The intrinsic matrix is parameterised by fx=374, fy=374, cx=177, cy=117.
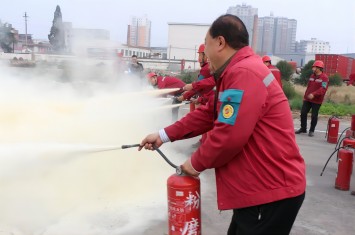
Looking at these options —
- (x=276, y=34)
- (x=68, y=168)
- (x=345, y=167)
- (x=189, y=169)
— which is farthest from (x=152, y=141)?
(x=276, y=34)

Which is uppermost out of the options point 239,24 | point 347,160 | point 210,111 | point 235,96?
point 239,24

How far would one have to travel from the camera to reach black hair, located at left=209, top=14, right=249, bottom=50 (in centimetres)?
194

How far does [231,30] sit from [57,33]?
22.2 feet

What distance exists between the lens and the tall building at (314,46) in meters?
79.7

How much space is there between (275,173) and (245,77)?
1.65ft

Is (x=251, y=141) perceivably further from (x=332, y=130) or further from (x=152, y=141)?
(x=332, y=130)

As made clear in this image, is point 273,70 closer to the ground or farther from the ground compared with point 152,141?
farther from the ground

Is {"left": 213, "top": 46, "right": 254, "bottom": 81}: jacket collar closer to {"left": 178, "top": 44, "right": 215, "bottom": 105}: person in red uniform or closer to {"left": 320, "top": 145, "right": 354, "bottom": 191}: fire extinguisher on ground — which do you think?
{"left": 320, "top": 145, "right": 354, "bottom": 191}: fire extinguisher on ground

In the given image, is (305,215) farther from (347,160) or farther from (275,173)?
(275,173)

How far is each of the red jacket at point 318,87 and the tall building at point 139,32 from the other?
14.9ft

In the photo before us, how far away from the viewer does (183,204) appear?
2279 mm

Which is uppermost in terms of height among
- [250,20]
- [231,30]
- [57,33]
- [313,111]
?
[250,20]

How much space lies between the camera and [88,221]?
3688 mm

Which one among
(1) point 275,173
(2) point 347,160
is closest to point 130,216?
(1) point 275,173
